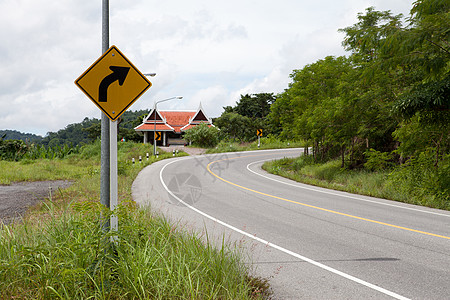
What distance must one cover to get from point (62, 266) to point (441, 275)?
18.1ft

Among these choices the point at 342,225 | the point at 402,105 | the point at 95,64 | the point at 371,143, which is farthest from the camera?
the point at 371,143

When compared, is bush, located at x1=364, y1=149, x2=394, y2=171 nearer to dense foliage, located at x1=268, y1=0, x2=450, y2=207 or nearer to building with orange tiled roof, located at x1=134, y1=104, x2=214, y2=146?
dense foliage, located at x1=268, y1=0, x2=450, y2=207

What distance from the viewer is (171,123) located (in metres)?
59.7

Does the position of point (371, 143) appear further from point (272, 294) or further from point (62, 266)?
point (62, 266)

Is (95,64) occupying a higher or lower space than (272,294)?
higher

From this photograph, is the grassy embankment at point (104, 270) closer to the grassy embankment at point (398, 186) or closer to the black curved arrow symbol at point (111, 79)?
the black curved arrow symbol at point (111, 79)

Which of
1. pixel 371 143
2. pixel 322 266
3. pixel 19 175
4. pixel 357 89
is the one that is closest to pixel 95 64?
pixel 322 266

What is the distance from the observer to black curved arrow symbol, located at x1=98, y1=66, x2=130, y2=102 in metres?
5.09

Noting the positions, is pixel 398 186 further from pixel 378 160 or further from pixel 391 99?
pixel 391 99

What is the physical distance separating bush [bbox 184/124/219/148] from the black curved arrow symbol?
142 feet

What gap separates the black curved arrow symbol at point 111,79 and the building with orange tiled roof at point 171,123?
46.1 meters

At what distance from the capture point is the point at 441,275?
517 centimetres

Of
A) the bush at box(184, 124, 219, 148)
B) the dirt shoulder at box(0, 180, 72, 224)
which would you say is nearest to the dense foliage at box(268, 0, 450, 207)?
the dirt shoulder at box(0, 180, 72, 224)

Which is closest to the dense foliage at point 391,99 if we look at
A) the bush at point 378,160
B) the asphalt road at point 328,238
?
the bush at point 378,160
